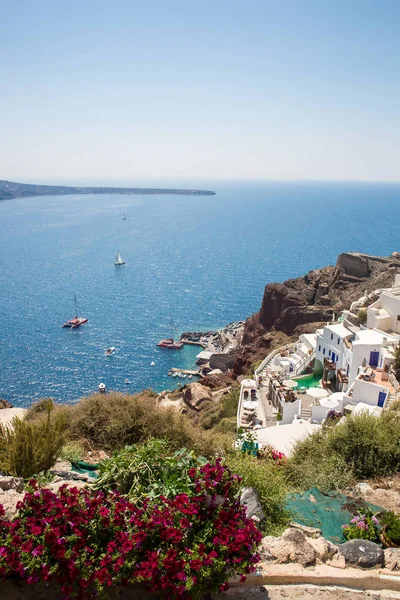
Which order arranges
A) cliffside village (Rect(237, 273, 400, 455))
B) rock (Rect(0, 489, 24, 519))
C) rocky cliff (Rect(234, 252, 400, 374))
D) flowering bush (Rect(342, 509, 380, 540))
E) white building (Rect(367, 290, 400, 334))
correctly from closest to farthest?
1. rock (Rect(0, 489, 24, 519))
2. flowering bush (Rect(342, 509, 380, 540))
3. cliffside village (Rect(237, 273, 400, 455))
4. white building (Rect(367, 290, 400, 334))
5. rocky cliff (Rect(234, 252, 400, 374))

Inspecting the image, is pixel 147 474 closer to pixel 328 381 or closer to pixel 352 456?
pixel 352 456

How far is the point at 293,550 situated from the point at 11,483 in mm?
4659

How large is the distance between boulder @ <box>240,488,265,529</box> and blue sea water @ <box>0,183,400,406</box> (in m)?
40.0

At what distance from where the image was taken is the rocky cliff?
4697 centimetres

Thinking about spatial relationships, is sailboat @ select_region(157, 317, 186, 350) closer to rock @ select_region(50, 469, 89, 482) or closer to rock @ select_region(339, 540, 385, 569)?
rock @ select_region(50, 469, 89, 482)

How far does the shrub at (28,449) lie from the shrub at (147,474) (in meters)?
2.28

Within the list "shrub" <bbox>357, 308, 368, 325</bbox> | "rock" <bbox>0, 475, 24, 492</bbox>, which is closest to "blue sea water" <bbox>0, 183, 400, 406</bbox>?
"shrub" <bbox>357, 308, 368, 325</bbox>

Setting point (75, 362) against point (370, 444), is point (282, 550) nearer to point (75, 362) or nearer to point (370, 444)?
point (370, 444)

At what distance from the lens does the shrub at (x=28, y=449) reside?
28.3ft

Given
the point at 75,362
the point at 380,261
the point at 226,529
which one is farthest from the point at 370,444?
the point at 380,261

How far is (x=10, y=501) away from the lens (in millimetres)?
6902

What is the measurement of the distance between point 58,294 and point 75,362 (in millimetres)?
32736

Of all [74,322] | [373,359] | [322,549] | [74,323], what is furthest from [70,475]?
[74,322]

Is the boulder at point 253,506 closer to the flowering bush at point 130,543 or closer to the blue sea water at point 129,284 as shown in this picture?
the flowering bush at point 130,543
